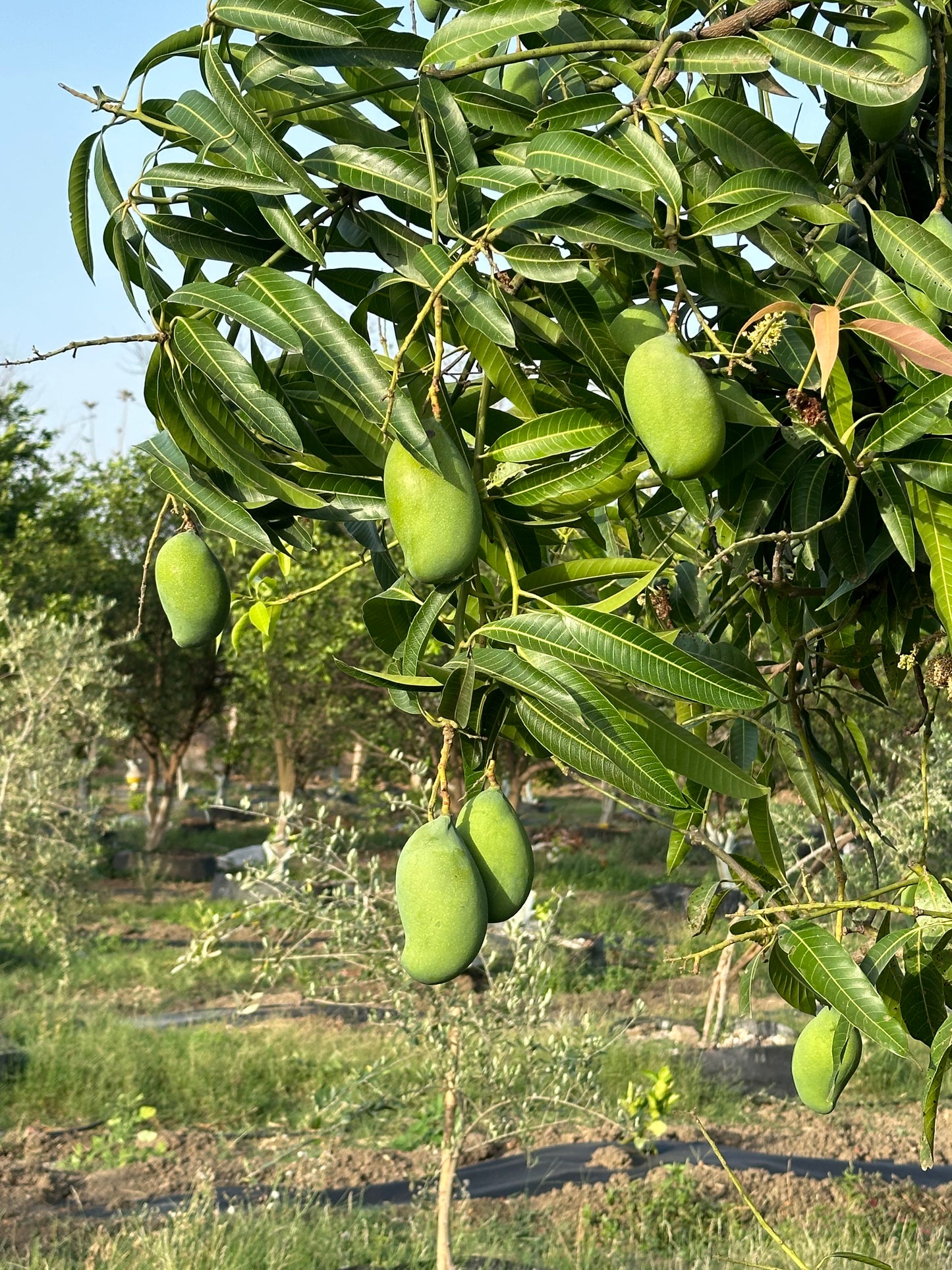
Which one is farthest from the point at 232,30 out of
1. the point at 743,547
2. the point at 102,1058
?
the point at 102,1058

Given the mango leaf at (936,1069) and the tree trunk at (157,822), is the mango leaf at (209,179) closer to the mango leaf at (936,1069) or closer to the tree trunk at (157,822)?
the mango leaf at (936,1069)

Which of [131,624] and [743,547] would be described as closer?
[743,547]

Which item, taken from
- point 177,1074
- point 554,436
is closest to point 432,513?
point 554,436

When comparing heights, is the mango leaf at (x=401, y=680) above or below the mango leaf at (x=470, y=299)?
below

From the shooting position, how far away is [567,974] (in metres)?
8.56

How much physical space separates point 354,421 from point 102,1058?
6.30 metres

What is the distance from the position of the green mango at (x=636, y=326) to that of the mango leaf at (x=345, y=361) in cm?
17

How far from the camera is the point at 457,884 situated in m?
0.73

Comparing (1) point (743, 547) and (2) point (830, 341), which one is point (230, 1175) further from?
(2) point (830, 341)

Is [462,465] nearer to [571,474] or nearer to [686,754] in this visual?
[571,474]

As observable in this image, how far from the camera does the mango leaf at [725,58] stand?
77cm

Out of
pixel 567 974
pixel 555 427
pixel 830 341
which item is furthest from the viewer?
pixel 567 974

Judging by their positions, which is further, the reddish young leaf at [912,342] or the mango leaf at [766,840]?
the mango leaf at [766,840]

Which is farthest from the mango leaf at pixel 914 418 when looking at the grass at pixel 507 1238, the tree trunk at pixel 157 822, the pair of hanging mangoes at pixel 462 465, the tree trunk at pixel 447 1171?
the tree trunk at pixel 157 822
